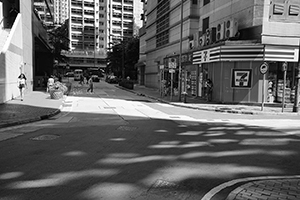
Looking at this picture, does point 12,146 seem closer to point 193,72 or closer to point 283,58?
point 283,58

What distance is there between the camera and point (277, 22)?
19.4m

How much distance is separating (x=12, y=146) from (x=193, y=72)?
2190cm

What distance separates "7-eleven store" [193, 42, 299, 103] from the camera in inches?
763

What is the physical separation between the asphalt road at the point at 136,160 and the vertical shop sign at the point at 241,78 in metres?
9.58

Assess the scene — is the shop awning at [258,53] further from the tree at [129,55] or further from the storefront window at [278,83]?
the tree at [129,55]

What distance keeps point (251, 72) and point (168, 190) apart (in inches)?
676

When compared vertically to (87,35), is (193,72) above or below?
below

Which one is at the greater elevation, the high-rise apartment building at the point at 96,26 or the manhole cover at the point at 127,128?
the high-rise apartment building at the point at 96,26

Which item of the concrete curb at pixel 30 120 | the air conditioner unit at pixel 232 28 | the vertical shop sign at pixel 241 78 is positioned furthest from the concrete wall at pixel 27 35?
the vertical shop sign at pixel 241 78

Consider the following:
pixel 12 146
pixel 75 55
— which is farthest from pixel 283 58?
pixel 75 55

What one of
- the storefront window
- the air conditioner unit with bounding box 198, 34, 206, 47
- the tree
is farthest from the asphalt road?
the tree

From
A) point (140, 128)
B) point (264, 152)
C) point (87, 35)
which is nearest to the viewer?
point (264, 152)

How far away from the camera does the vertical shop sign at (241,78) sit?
20094 mm

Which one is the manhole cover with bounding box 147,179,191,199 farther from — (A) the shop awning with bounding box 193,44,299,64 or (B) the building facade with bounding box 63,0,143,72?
(B) the building facade with bounding box 63,0,143,72
